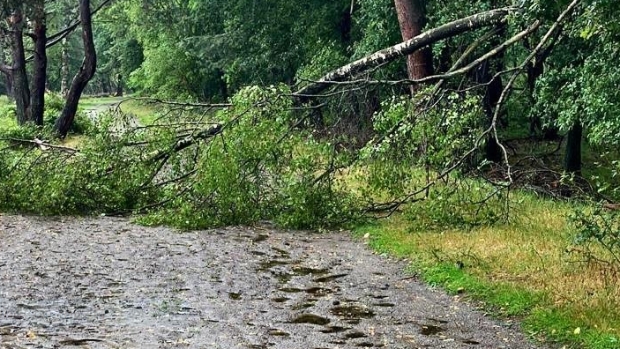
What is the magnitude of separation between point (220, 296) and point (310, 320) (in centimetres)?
112

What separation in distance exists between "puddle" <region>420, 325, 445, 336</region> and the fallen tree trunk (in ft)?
20.8

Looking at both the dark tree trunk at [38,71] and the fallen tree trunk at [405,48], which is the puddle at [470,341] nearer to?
the fallen tree trunk at [405,48]

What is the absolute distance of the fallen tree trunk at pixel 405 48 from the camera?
39.5 feet

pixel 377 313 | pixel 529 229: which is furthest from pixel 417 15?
pixel 377 313

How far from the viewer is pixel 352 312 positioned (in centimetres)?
652

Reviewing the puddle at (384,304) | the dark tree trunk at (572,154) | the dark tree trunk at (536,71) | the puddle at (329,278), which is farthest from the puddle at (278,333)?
the dark tree trunk at (572,154)

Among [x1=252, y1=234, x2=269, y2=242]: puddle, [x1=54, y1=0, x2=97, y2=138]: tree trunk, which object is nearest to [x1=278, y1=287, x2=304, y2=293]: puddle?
[x1=252, y1=234, x2=269, y2=242]: puddle

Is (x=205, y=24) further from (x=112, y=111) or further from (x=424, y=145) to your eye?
(x=424, y=145)

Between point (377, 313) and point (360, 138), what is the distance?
5294mm

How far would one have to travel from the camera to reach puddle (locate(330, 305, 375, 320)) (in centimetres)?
641

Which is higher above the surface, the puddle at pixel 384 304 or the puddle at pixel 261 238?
the puddle at pixel 261 238

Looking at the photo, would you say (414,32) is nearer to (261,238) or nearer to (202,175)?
(202,175)

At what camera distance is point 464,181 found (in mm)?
10336

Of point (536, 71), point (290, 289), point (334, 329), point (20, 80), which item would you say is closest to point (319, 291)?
point (290, 289)
